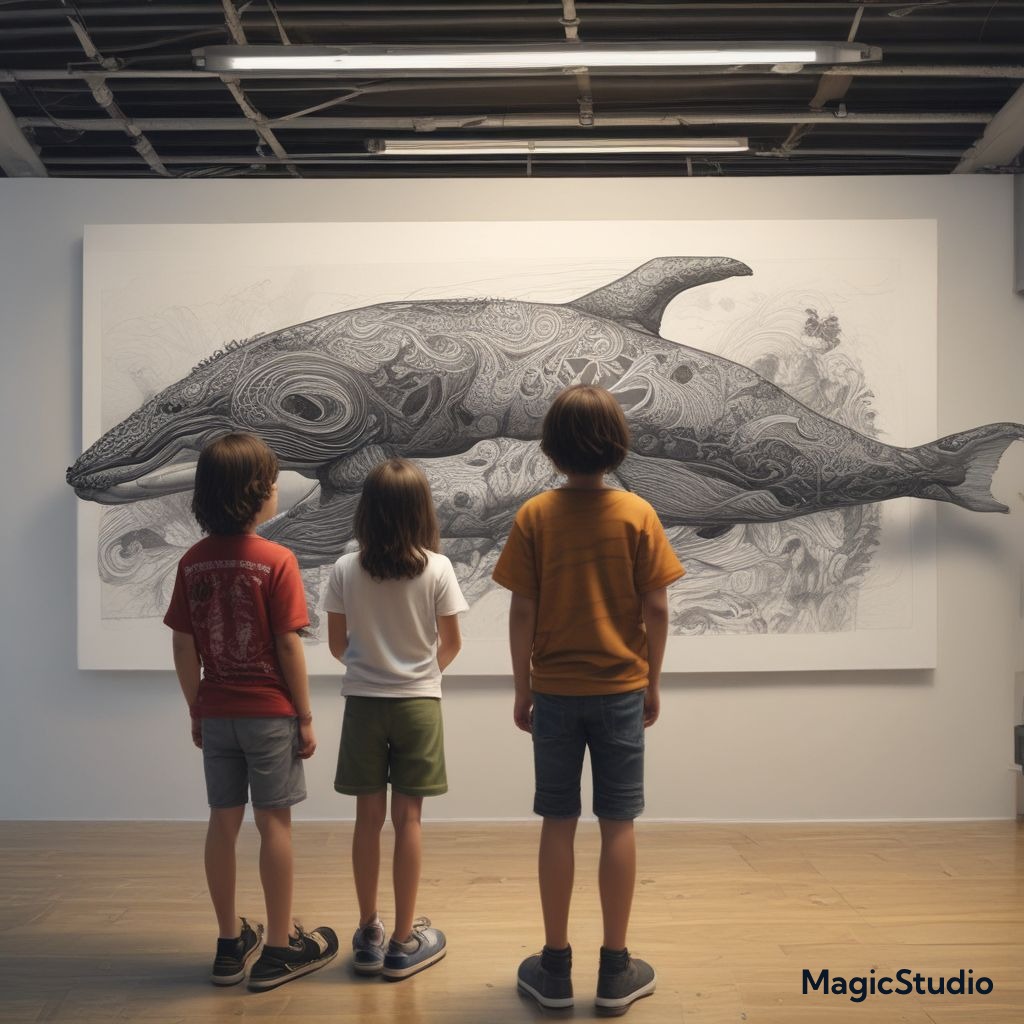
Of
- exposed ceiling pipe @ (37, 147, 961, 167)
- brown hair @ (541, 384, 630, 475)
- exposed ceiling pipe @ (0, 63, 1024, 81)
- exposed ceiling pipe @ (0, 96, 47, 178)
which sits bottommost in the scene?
brown hair @ (541, 384, 630, 475)

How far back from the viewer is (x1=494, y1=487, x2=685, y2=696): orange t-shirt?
250 centimetres

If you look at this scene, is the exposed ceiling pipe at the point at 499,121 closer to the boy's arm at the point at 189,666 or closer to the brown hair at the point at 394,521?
the brown hair at the point at 394,521

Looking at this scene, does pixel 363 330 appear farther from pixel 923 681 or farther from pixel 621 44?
pixel 923 681

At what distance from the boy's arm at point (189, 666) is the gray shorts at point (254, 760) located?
0.16 ft

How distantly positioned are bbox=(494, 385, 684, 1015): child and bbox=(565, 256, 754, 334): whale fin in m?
1.80

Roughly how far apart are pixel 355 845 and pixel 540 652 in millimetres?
699

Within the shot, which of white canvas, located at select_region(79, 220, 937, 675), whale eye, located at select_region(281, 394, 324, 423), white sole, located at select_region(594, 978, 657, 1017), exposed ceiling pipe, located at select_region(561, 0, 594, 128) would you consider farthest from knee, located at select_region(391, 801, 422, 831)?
exposed ceiling pipe, located at select_region(561, 0, 594, 128)

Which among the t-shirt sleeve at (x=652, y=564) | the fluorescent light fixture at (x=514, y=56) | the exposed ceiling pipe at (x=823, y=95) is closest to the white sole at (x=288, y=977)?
the t-shirt sleeve at (x=652, y=564)

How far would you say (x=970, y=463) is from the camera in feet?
13.7

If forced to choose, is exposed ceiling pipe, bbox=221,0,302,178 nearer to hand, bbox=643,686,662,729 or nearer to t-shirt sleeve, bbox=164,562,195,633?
t-shirt sleeve, bbox=164,562,195,633

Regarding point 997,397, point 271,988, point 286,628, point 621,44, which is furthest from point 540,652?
point 997,397

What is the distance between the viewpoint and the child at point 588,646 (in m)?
2.50

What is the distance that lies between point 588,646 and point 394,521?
1.81ft
